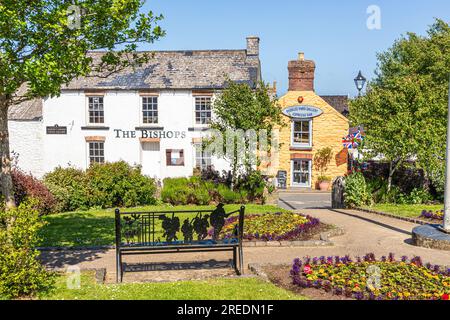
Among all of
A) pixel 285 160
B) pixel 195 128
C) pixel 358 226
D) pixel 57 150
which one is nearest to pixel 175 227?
pixel 358 226

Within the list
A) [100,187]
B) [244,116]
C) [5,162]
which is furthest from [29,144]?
[5,162]

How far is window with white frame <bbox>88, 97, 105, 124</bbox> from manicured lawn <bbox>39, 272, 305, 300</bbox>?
20146 mm

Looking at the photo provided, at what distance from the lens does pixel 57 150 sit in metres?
27.7

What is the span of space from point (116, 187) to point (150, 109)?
869 cm

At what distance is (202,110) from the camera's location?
88.6 feet

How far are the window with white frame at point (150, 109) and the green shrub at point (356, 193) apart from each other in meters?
12.9

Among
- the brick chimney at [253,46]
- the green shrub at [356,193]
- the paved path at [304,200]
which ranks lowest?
the paved path at [304,200]

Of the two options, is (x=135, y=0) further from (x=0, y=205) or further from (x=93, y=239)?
(x=93, y=239)

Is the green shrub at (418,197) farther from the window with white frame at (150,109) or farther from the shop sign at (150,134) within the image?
the window with white frame at (150,109)

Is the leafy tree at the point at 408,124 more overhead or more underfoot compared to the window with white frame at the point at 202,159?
more overhead

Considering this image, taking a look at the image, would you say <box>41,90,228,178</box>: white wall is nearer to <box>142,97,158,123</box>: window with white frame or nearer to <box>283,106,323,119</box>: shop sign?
<box>142,97,158,123</box>: window with white frame

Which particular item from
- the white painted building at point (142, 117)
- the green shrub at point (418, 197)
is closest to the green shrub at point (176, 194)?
the white painted building at point (142, 117)

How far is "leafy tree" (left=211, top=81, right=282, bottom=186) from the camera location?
21000mm

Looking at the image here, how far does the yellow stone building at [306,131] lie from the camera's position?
3097cm
